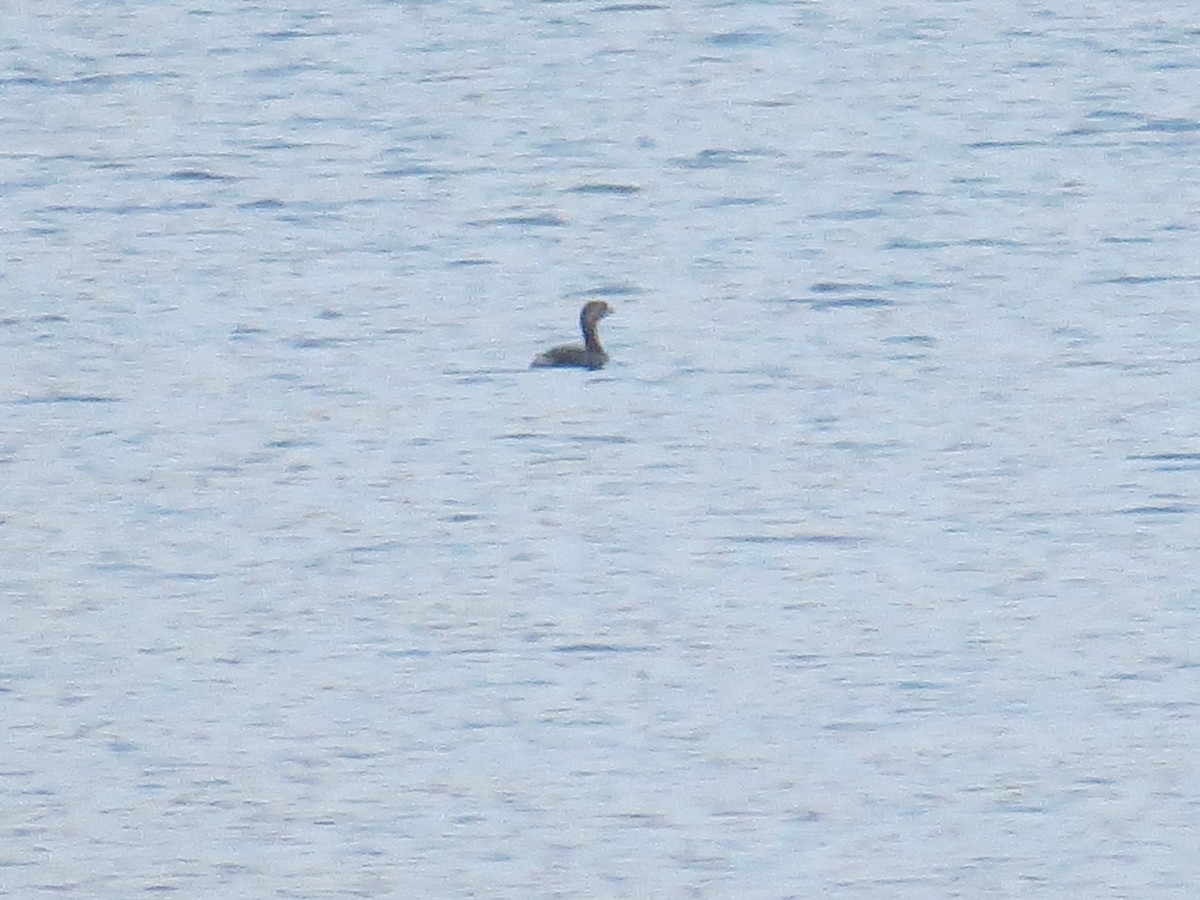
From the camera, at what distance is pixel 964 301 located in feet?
47.5

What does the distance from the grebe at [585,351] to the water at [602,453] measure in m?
0.09

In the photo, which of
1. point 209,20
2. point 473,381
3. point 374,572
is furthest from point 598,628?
point 209,20

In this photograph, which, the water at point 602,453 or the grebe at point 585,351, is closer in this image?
the water at point 602,453

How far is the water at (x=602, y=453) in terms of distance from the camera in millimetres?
8898

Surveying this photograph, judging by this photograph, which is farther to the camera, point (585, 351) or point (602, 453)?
point (585, 351)

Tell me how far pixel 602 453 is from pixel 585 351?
48.6 inches

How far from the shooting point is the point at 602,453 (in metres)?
12.5

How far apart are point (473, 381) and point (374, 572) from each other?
264 cm

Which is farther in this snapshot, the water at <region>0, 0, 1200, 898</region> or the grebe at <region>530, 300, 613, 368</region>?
the grebe at <region>530, 300, 613, 368</region>

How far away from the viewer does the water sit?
8.90 metres

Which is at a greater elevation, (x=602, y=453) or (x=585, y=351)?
(x=585, y=351)

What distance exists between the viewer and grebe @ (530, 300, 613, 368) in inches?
536

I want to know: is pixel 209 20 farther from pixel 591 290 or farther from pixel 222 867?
pixel 222 867

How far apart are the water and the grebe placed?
0.09 metres
